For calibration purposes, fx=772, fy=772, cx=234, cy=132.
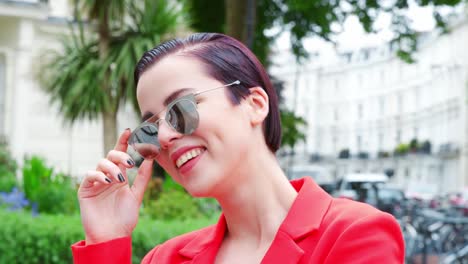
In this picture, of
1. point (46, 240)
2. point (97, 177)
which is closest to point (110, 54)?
point (46, 240)

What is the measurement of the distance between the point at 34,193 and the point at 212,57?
20.8ft

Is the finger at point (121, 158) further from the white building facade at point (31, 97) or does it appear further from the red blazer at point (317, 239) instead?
the white building facade at point (31, 97)

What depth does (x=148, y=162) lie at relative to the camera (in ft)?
5.68

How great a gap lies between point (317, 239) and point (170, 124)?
14.5 inches

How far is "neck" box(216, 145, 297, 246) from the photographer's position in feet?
5.17

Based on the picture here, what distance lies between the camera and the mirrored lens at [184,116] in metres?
1.49

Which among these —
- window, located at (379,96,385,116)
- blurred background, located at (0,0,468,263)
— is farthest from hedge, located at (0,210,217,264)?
window, located at (379,96,385,116)

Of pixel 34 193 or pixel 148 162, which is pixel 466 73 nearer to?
pixel 34 193

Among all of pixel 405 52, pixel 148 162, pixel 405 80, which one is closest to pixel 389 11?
pixel 405 52

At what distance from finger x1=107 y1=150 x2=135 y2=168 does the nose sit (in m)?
0.14

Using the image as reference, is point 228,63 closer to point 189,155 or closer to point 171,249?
point 189,155

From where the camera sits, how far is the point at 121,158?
1.68 metres

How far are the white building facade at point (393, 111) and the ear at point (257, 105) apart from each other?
5773 cm

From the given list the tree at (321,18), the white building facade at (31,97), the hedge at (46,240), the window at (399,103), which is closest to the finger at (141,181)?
the hedge at (46,240)
